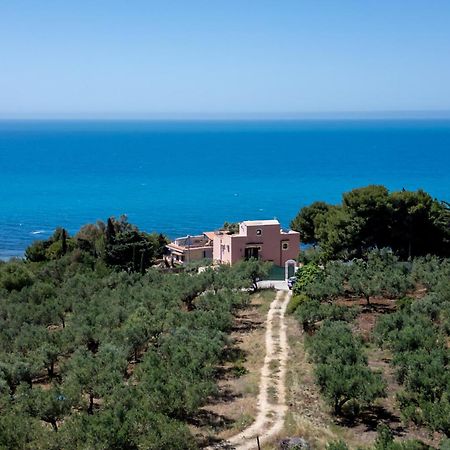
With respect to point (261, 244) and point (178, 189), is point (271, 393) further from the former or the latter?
point (178, 189)

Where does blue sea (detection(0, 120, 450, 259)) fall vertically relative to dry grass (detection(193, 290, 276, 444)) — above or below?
below

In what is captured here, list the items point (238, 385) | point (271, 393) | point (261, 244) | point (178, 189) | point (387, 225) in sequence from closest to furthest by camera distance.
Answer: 1. point (271, 393)
2. point (238, 385)
3. point (387, 225)
4. point (261, 244)
5. point (178, 189)

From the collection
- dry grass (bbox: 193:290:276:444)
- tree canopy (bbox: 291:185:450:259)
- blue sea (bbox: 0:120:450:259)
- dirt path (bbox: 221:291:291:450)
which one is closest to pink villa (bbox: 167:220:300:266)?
tree canopy (bbox: 291:185:450:259)

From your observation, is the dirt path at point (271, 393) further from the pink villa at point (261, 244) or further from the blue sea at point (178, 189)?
the blue sea at point (178, 189)

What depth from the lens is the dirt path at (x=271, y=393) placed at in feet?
66.5

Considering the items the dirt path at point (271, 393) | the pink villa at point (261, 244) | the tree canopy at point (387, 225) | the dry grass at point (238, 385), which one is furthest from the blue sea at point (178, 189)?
the dirt path at point (271, 393)

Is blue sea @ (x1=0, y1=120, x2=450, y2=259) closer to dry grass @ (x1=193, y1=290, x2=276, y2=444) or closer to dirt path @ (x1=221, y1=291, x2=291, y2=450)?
dry grass @ (x1=193, y1=290, x2=276, y2=444)

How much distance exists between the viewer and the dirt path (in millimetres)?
20255

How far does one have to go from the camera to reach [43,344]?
28.1 m

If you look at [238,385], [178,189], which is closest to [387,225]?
[238,385]

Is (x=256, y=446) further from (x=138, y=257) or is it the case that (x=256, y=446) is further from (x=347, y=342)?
(x=138, y=257)

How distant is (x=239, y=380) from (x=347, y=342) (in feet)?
15.1

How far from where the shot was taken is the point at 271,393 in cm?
2391

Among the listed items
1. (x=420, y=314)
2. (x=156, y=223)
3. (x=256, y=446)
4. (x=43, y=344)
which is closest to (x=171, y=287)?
(x=43, y=344)
